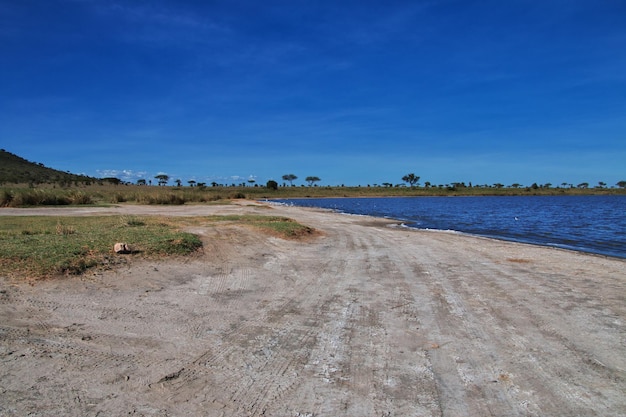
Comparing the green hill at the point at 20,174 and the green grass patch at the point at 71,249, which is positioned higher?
the green hill at the point at 20,174

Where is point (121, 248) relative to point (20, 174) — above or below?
below

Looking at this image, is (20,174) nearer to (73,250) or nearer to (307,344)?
(73,250)

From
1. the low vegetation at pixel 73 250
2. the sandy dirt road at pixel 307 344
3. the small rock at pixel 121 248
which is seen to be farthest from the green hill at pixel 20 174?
the sandy dirt road at pixel 307 344

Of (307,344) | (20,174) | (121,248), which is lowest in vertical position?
(307,344)

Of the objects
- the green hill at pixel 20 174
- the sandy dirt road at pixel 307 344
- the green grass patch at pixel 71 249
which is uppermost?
the green hill at pixel 20 174

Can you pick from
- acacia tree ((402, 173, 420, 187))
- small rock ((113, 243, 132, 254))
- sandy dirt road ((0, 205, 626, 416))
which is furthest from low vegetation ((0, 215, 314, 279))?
acacia tree ((402, 173, 420, 187))

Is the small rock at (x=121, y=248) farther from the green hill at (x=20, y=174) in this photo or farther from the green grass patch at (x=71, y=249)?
the green hill at (x=20, y=174)

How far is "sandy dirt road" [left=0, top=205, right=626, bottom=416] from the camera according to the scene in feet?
12.0

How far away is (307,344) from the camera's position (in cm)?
496

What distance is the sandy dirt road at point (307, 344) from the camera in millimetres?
3650

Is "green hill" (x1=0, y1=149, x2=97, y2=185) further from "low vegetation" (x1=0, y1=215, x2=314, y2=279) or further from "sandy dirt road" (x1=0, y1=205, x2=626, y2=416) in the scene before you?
→ "sandy dirt road" (x1=0, y1=205, x2=626, y2=416)

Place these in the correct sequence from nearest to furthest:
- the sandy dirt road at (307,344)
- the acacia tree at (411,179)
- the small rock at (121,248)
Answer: the sandy dirt road at (307,344), the small rock at (121,248), the acacia tree at (411,179)

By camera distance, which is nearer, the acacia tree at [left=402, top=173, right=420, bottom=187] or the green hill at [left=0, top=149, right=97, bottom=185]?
the green hill at [left=0, top=149, right=97, bottom=185]

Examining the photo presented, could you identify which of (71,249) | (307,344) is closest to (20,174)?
(71,249)
